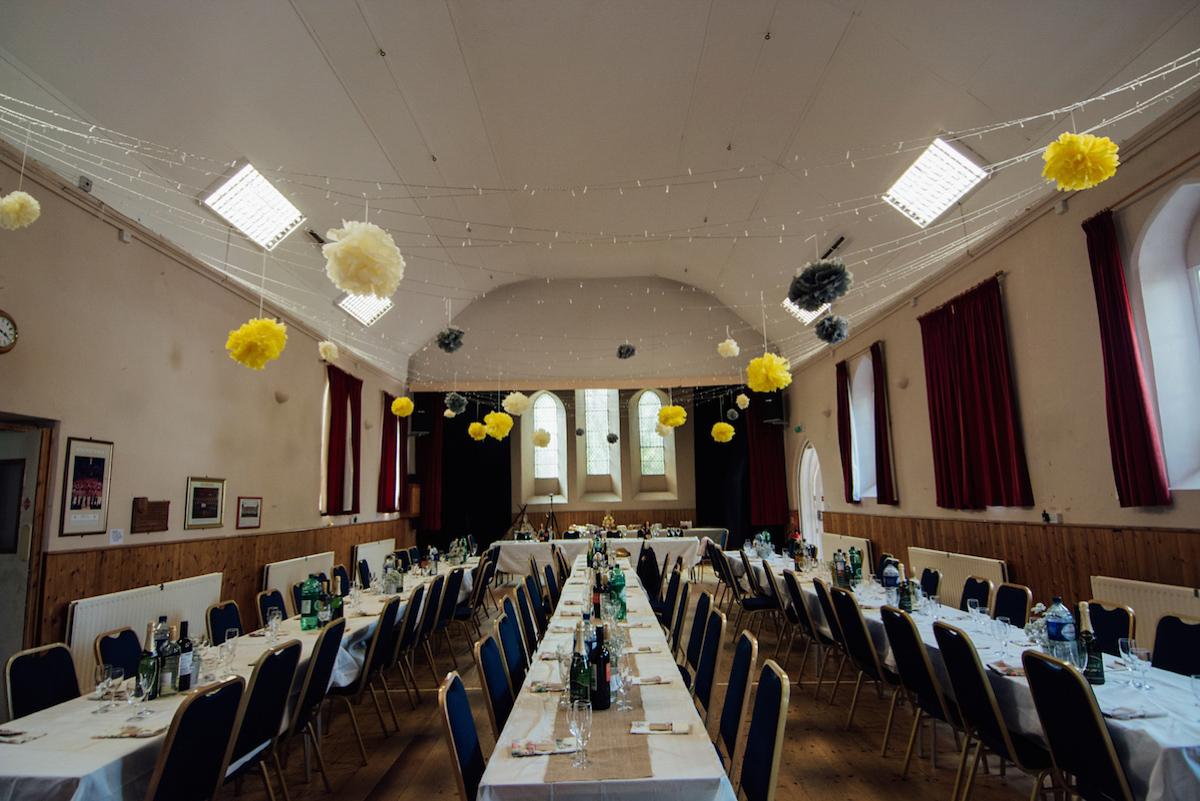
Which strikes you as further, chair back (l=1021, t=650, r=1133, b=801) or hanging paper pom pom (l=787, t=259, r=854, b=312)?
hanging paper pom pom (l=787, t=259, r=854, b=312)

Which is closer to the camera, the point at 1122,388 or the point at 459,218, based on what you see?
the point at 1122,388

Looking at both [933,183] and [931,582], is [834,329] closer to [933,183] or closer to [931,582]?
[933,183]

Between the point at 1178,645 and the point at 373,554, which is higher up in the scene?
the point at 1178,645

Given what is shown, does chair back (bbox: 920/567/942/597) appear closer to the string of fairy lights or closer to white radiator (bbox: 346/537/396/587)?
the string of fairy lights

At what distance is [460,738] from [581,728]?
0.53m

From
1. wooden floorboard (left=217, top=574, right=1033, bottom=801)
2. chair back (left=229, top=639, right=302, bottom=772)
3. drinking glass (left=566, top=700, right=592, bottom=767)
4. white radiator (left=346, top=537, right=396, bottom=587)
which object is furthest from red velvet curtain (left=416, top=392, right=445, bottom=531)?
drinking glass (left=566, top=700, right=592, bottom=767)

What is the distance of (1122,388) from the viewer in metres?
4.91

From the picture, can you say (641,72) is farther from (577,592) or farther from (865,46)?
(577,592)

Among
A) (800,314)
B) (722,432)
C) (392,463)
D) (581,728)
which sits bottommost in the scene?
(581,728)

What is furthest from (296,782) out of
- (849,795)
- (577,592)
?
(849,795)

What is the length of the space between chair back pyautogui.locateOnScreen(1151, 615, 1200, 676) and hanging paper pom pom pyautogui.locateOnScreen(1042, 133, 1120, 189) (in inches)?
96.7

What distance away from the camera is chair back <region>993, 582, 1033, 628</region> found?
179 inches

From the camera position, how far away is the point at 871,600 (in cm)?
534

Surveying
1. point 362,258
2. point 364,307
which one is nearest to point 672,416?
point 364,307
